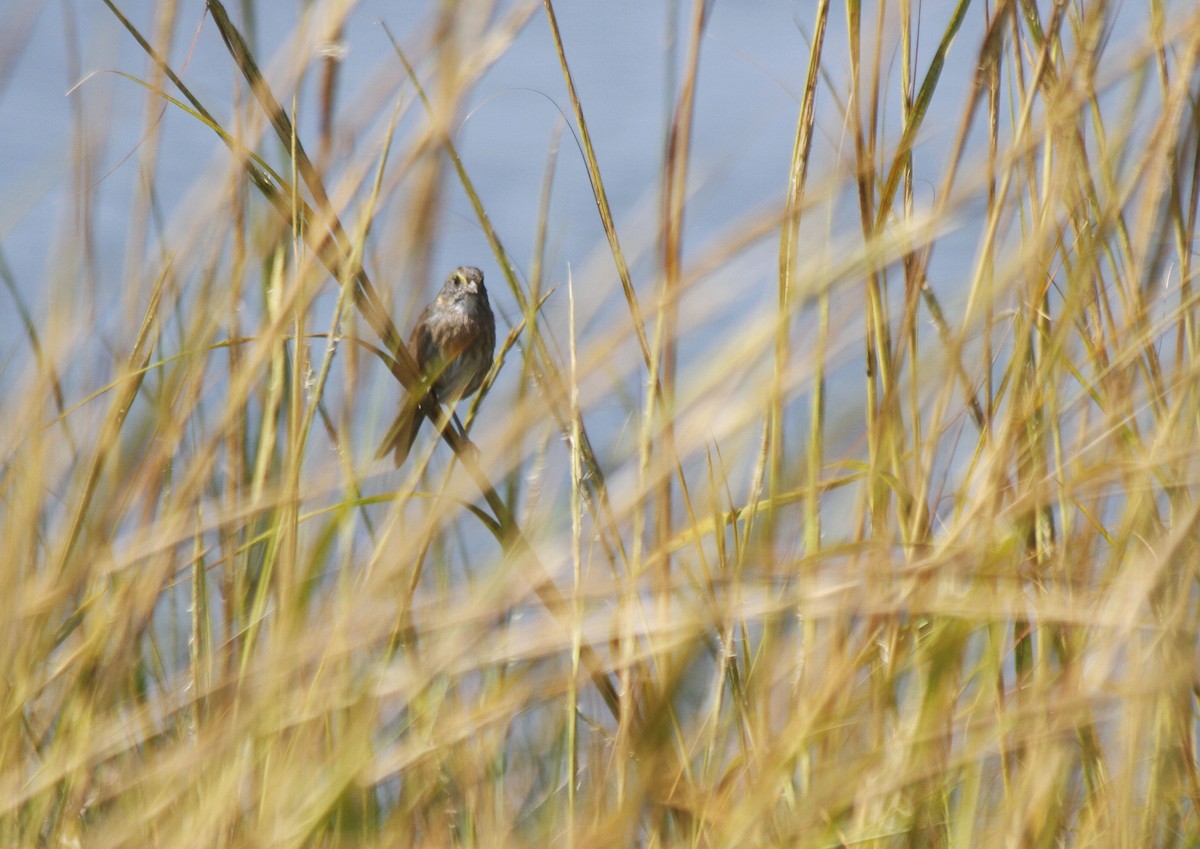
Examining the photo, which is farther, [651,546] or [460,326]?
[460,326]

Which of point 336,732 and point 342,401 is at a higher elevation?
point 342,401

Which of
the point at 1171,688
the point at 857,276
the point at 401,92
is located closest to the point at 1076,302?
the point at 857,276

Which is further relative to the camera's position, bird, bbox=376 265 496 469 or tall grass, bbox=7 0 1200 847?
bird, bbox=376 265 496 469

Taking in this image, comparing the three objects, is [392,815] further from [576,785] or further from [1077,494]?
[1077,494]

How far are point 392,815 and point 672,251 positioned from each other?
47 centimetres

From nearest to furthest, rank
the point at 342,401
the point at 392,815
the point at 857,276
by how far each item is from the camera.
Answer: the point at 857,276 < the point at 392,815 < the point at 342,401

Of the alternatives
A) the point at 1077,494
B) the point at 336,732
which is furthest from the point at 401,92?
the point at 1077,494

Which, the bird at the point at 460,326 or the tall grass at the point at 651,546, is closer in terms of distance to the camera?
the tall grass at the point at 651,546

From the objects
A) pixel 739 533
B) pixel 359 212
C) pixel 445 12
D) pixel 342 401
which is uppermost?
pixel 445 12

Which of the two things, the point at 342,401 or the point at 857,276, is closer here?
the point at 857,276

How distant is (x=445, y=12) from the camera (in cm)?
90

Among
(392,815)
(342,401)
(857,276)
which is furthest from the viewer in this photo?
(342,401)

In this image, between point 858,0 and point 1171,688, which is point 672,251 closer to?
point 858,0

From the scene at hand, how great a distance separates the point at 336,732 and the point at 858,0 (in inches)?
28.3
